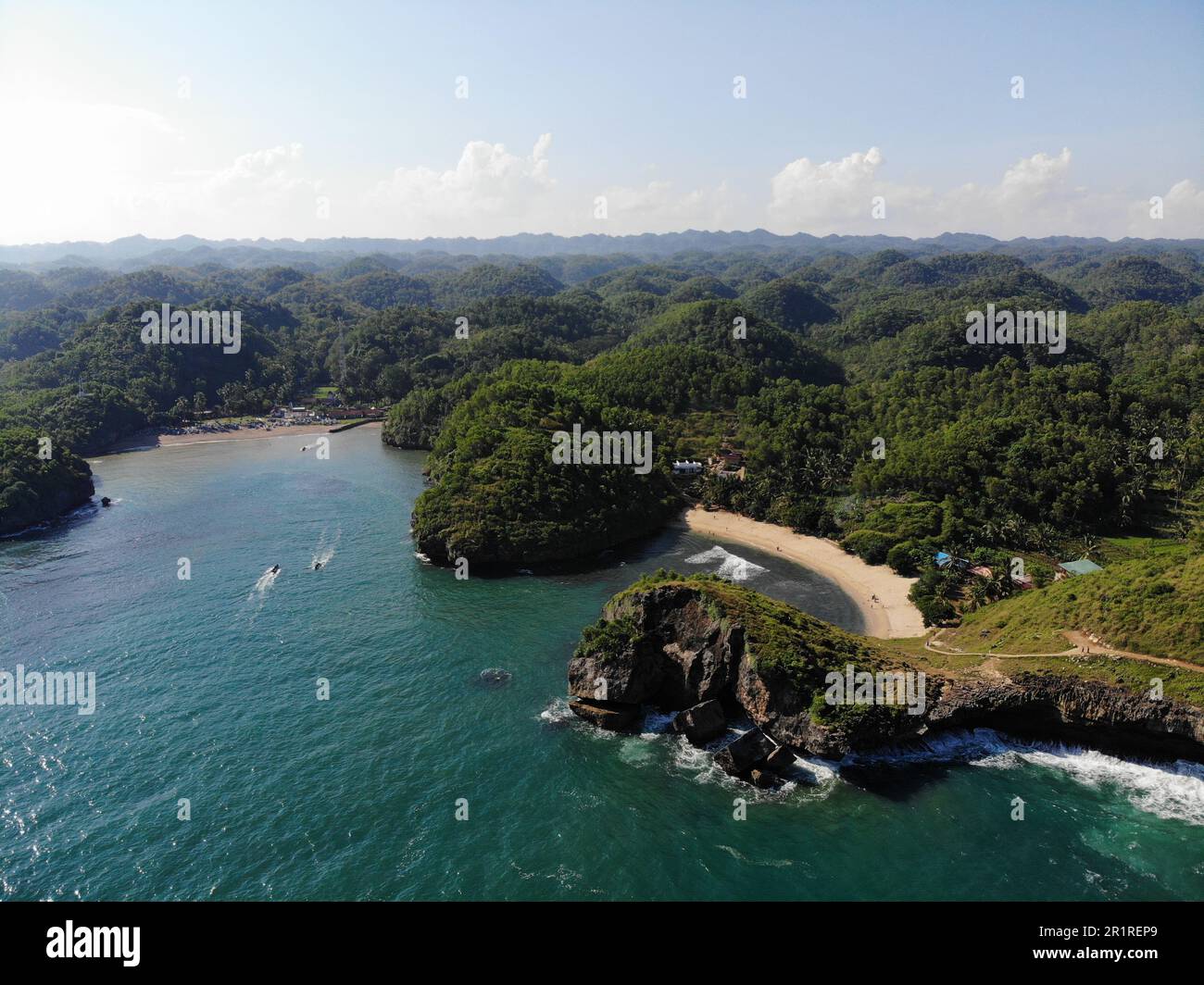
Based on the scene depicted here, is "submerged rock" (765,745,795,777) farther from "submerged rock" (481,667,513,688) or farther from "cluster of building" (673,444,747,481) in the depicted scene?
"cluster of building" (673,444,747,481)

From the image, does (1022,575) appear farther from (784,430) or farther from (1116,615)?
(784,430)

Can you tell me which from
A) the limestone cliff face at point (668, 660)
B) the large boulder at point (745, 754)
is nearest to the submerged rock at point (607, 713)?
the limestone cliff face at point (668, 660)

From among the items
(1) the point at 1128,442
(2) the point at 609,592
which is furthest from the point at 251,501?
(1) the point at 1128,442

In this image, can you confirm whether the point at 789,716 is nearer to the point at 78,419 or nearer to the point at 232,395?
the point at 78,419

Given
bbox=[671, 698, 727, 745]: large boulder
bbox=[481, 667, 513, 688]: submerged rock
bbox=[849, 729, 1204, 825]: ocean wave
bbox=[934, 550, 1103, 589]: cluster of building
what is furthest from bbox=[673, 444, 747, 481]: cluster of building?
bbox=[849, 729, 1204, 825]: ocean wave

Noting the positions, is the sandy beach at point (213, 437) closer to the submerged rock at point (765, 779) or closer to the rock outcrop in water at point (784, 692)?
the rock outcrop in water at point (784, 692)

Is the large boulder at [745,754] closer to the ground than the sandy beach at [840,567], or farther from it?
closer to the ground
